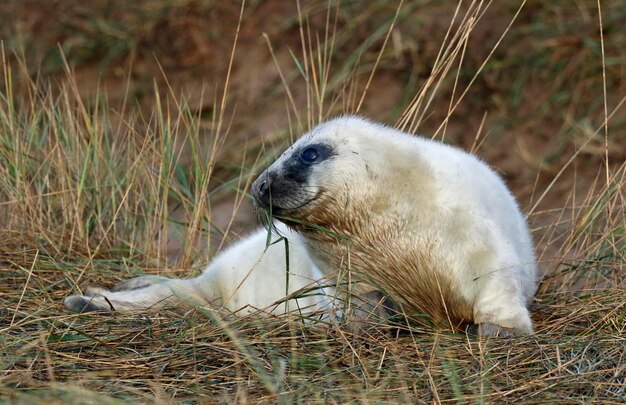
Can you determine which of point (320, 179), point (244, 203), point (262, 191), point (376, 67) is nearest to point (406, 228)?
point (320, 179)

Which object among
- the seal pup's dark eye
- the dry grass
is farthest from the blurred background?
the seal pup's dark eye

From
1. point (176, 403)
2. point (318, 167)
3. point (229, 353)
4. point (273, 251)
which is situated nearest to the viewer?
point (176, 403)

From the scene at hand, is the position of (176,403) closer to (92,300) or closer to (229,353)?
(229,353)

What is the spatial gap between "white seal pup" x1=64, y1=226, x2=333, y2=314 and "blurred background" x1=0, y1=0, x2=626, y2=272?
2720 millimetres

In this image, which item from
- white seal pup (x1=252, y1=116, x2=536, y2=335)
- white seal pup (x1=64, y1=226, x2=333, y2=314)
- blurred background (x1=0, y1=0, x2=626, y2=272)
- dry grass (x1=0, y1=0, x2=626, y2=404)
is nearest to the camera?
dry grass (x1=0, y1=0, x2=626, y2=404)

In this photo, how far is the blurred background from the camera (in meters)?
8.05

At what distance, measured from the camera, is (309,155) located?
3709 millimetres

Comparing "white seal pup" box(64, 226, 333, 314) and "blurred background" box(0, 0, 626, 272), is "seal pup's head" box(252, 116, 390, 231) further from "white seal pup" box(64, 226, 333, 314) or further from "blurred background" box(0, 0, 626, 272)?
"blurred background" box(0, 0, 626, 272)

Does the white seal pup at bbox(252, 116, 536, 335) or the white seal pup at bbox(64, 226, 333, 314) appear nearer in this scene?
the white seal pup at bbox(252, 116, 536, 335)

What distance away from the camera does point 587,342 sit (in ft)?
11.1

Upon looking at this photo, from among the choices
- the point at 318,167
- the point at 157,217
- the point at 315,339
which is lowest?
the point at 157,217

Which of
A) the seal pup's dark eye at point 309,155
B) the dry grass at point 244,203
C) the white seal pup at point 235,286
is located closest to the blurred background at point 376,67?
the dry grass at point 244,203

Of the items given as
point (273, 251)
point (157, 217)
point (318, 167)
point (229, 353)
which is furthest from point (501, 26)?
point (229, 353)

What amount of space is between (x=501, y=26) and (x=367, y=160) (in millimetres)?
5083
